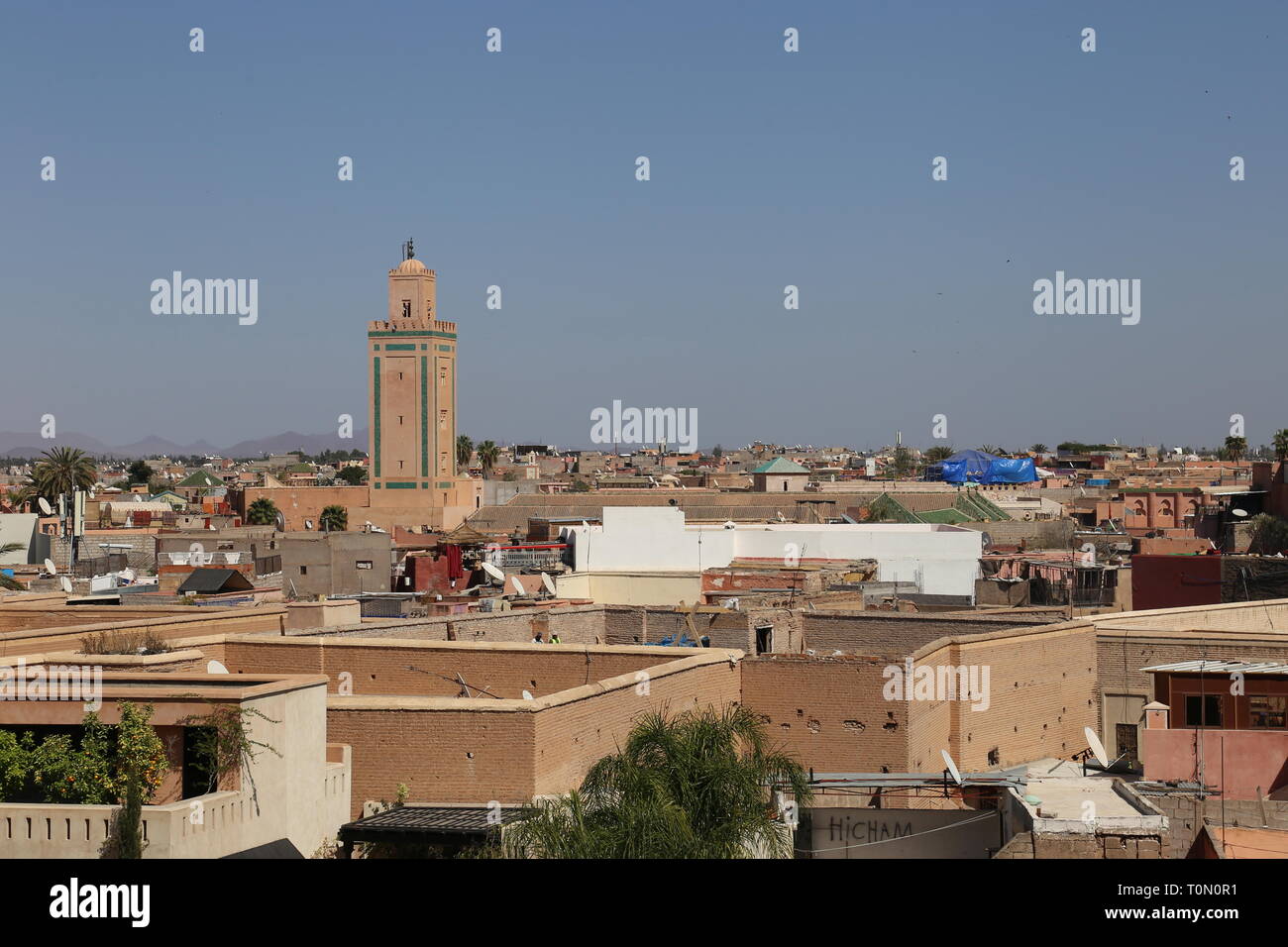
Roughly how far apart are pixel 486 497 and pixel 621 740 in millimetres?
67864

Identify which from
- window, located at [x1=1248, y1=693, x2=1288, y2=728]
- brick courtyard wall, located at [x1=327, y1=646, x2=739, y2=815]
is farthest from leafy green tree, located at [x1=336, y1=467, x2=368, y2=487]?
brick courtyard wall, located at [x1=327, y1=646, x2=739, y2=815]

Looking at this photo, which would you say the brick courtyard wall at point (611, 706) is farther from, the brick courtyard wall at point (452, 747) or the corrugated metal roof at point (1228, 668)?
the corrugated metal roof at point (1228, 668)

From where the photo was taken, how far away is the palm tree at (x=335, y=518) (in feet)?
232

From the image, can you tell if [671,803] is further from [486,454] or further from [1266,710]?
[486,454]

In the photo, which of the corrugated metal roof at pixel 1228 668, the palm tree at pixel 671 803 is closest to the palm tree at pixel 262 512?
the corrugated metal roof at pixel 1228 668

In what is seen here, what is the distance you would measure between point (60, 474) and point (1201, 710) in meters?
46.7

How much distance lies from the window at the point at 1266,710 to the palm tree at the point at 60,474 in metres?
45.7

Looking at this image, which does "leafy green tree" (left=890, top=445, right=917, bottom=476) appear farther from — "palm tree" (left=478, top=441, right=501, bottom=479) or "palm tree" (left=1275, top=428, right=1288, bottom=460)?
"palm tree" (left=1275, top=428, right=1288, bottom=460)

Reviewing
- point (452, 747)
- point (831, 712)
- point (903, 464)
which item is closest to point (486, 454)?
point (903, 464)

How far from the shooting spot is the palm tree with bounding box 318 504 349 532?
70.8 metres

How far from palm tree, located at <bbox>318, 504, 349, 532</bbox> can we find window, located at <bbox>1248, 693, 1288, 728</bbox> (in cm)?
5838
